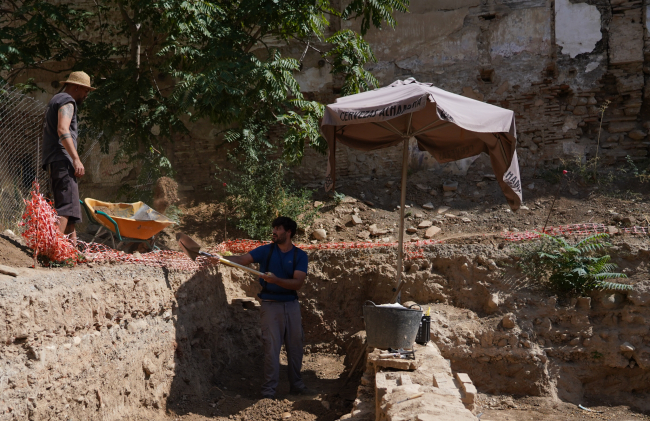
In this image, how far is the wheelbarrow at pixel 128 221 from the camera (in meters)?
5.96

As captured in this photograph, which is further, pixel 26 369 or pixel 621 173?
pixel 621 173

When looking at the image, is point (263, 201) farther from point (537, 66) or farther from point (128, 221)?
point (537, 66)

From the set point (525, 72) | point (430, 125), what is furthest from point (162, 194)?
point (525, 72)

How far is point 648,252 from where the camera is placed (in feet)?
24.5

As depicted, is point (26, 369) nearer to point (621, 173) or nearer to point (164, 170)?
point (164, 170)

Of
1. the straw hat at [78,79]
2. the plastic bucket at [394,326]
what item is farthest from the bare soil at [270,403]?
the straw hat at [78,79]

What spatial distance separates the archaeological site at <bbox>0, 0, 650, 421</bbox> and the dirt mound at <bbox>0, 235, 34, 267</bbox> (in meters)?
0.04

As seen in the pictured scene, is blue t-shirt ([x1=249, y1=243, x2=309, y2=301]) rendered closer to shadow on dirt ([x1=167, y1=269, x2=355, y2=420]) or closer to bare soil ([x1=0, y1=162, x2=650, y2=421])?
shadow on dirt ([x1=167, y1=269, x2=355, y2=420])

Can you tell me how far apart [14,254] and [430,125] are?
425 cm

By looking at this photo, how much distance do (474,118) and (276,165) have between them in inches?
210

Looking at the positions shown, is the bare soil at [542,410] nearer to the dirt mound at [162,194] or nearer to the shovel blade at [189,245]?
the shovel blade at [189,245]

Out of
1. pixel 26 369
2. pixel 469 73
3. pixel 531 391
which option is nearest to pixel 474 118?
pixel 531 391

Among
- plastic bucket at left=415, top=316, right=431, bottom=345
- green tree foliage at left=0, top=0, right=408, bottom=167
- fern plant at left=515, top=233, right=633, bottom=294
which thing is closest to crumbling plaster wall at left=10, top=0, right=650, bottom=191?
green tree foliage at left=0, top=0, right=408, bottom=167

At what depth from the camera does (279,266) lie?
5.77 metres
